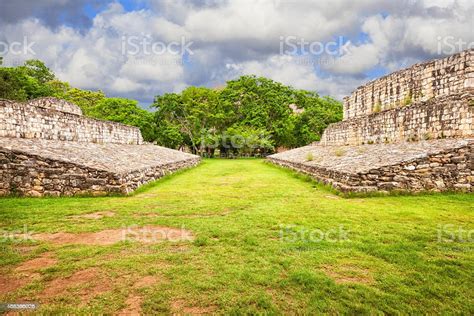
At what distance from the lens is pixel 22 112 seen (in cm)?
1070

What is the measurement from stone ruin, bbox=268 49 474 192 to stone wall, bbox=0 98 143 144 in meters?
12.3

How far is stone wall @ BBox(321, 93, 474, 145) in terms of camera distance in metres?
9.79

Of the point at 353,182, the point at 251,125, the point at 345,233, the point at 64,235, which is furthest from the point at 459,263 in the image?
the point at 251,125

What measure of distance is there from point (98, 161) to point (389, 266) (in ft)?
32.6

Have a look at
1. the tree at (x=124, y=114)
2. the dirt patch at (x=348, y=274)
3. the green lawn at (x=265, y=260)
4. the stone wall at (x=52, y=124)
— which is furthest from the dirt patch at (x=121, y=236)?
the tree at (x=124, y=114)

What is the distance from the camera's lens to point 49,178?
8609 mm

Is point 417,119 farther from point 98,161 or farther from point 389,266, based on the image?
point 98,161

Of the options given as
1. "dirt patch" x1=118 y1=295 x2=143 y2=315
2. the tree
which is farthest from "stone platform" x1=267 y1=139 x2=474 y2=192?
the tree

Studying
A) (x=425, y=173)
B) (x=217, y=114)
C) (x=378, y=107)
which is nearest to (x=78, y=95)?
(x=217, y=114)

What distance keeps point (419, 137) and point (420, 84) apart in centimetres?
353

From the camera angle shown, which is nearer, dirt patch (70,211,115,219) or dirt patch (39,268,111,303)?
dirt patch (39,268,111,303)

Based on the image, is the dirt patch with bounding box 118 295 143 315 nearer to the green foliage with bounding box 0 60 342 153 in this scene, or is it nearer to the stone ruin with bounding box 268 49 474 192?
the stone ruin with bounding box 268 49 474 192

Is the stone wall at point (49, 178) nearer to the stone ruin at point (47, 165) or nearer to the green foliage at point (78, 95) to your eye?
the stone ruin at point (47, 165)

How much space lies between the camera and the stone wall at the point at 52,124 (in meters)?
10.2
